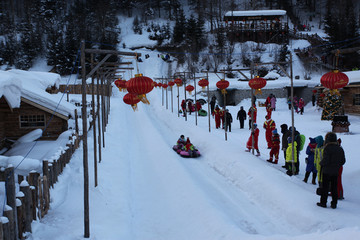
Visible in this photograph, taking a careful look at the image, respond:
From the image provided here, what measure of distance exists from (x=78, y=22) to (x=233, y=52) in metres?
37.6

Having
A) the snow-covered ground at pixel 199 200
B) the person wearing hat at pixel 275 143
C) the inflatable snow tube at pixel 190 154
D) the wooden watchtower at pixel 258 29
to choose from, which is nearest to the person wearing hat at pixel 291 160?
the snow-covered ground at pixel 199 200

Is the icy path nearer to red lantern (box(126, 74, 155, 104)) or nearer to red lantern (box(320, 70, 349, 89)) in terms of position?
red lantern (box(320, 70, 349, 89))

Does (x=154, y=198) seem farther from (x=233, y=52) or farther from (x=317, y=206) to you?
(x=233, y=52)

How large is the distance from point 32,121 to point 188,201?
11906 mm

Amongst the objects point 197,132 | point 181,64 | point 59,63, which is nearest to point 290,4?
point 181,64

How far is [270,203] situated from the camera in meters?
8.86

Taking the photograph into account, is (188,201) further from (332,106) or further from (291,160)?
(332,106)

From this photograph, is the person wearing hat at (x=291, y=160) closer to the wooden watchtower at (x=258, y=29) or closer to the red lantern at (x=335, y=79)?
the red lantern at (x=335, y=79)

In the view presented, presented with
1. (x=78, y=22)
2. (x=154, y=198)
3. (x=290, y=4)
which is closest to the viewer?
(x=154, y=198)

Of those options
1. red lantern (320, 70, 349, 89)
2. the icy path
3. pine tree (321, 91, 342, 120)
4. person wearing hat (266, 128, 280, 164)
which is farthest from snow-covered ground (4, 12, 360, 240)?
pine tree (321, 91, 342, 120)

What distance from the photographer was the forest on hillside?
5606 cm

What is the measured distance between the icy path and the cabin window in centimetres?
464

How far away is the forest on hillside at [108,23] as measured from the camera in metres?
56.1

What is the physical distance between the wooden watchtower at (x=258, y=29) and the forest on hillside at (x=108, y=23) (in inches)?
102
